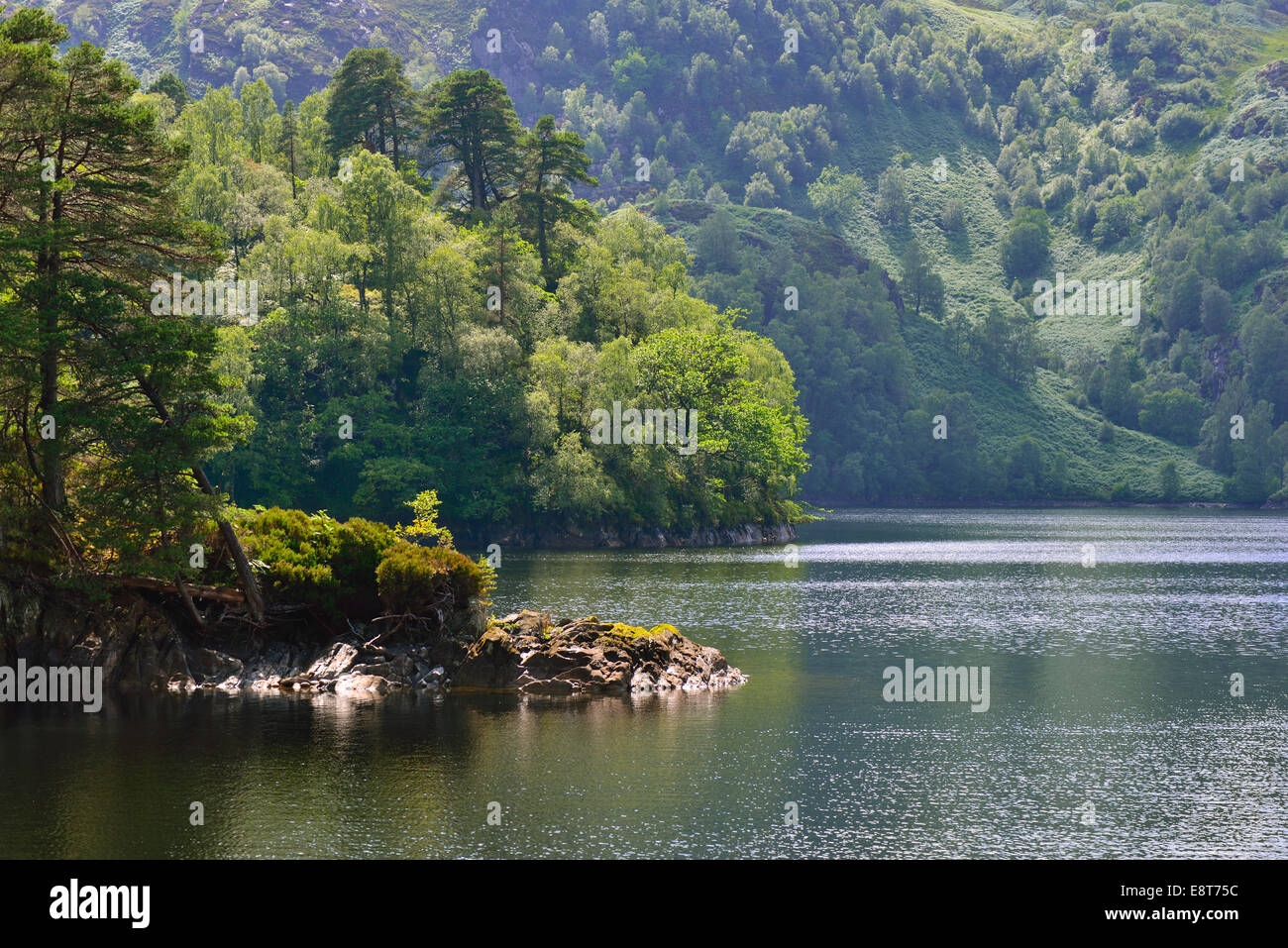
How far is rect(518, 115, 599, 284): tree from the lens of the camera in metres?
130

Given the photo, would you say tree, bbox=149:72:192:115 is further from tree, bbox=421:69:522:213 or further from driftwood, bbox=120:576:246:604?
driftwood, bbox=120:576:246:604

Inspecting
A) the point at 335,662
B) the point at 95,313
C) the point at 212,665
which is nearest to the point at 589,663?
the point at 335,662

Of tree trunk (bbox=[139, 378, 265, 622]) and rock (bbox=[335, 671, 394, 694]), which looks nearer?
rock (bbox=[335, 671, 394, 694])

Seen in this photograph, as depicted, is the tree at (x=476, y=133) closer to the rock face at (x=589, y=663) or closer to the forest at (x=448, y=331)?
the forest at (x=448, y=331)

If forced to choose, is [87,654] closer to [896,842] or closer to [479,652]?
[479,652]

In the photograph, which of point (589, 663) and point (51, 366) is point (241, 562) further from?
point (589, 663)

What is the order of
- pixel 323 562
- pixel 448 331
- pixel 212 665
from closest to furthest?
1. pixel 212 665
2. pixel 323 562
3. pixel 448 331

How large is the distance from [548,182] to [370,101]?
842 inches

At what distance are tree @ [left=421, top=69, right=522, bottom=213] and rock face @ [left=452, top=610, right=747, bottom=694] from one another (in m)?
86.7

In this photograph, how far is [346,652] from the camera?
169 ft

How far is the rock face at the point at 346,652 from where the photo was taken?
4856 cm

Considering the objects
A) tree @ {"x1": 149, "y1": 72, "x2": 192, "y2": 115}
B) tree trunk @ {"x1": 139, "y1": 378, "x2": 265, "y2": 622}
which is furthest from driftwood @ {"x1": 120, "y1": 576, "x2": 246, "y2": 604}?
tree @ {"x1": 149, "y1": 72, "x2": 192, "y2": 115}

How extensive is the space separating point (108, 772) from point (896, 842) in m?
22.5
